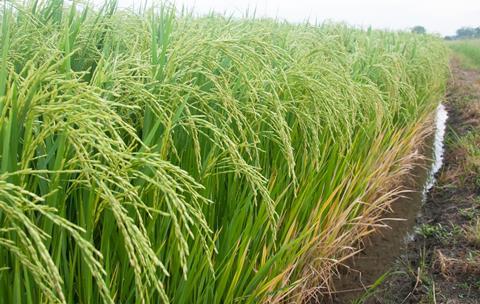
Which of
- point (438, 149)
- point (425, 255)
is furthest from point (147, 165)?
point (438, 149)

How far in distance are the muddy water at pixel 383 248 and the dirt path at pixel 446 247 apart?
0.24 ft

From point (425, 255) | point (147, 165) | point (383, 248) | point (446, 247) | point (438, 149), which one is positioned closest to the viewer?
point (147, 165)

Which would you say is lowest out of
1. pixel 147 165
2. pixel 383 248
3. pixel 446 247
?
pixel 383 248

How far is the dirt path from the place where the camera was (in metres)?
2.78

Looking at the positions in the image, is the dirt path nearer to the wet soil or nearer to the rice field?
the wet soil

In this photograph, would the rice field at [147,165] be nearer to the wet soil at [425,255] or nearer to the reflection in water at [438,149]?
the wet soil at [425,255]

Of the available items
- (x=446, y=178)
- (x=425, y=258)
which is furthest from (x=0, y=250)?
(x=446, y=178)

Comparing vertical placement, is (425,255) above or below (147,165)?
below

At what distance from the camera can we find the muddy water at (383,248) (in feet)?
9.45

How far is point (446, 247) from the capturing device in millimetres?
3301

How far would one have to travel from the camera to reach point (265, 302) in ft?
6.18

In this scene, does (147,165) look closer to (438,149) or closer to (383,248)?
(383,248)

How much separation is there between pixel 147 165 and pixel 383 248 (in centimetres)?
273

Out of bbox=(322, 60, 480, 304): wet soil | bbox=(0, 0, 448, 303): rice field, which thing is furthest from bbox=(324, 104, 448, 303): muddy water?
bbox=(0, 0, 448, 303): rice field
